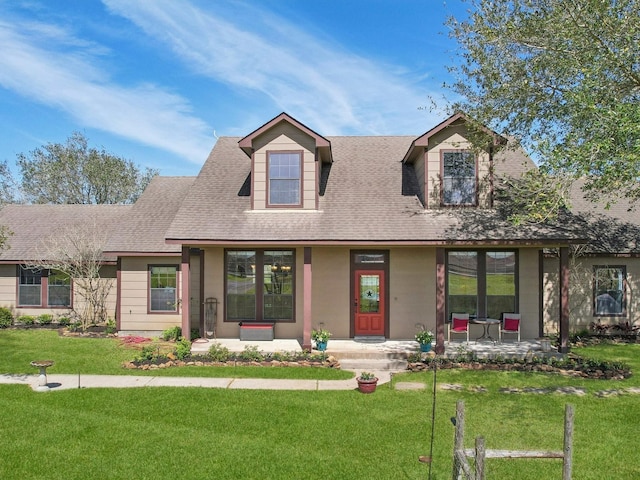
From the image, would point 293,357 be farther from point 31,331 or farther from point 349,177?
point 31,331

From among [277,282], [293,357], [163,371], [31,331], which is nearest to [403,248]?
[277,282]

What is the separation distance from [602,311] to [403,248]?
7.77 metres

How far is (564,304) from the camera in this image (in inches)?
509

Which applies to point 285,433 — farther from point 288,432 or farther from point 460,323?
point 460,323

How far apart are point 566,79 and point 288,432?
1056cm

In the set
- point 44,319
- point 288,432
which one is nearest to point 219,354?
point 288,432

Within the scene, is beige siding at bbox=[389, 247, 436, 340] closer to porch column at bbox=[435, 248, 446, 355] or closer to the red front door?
the red front door

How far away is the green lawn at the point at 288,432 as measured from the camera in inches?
244

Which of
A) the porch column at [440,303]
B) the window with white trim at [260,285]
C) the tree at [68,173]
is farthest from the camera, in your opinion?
the tree at [68,173]

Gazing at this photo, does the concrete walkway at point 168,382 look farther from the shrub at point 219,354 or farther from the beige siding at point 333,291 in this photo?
the beige siding at point 333,291

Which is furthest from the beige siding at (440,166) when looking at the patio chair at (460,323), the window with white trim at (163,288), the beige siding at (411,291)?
the window with white trim at (163,288)

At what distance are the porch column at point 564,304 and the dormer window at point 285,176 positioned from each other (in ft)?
25.5

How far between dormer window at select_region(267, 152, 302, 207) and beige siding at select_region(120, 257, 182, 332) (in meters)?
4.63

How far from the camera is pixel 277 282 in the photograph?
14922 mm
